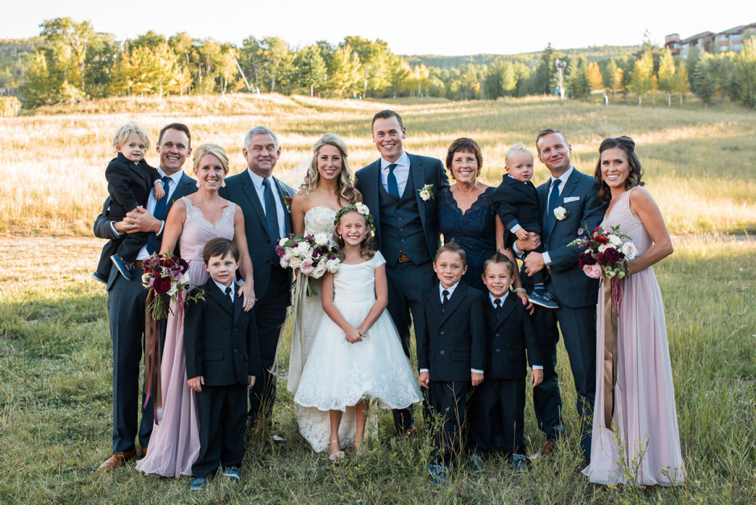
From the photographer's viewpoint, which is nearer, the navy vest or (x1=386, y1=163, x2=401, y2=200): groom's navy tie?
the navy vest

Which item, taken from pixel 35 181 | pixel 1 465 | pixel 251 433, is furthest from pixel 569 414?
pixel 35 181

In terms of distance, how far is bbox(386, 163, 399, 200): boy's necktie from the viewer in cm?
519

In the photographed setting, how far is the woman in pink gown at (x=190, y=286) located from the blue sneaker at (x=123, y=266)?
34cm

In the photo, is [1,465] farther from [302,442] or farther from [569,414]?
[569,414]

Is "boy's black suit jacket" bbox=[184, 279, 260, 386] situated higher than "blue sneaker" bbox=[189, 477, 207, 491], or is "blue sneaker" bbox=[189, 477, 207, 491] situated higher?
"boy's black suit jacket" bbox=[184, 279, 260, 386]

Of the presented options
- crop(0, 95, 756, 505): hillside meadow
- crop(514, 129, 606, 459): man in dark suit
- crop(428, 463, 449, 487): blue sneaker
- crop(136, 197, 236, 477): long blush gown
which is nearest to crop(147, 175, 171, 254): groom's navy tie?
crop(136, 197, 236, 477): long blush gown

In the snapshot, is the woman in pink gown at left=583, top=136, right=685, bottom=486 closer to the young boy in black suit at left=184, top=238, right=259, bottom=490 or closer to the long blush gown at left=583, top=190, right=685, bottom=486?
the long blush gown at left=583, top=190, right=685, bottom=486

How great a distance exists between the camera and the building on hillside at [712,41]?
427 ft

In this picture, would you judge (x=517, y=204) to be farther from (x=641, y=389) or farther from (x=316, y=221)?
(x=316, y=221)

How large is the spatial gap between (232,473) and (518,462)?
86.1 inches

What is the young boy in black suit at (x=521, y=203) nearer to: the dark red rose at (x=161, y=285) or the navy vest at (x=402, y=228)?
the navy vest at (x=402, y=228)

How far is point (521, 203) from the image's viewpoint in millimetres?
4582

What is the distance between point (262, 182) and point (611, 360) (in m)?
3.27

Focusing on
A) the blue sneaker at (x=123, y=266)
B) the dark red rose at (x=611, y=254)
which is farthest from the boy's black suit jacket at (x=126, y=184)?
the dark red rose at (x=611, y=254)
